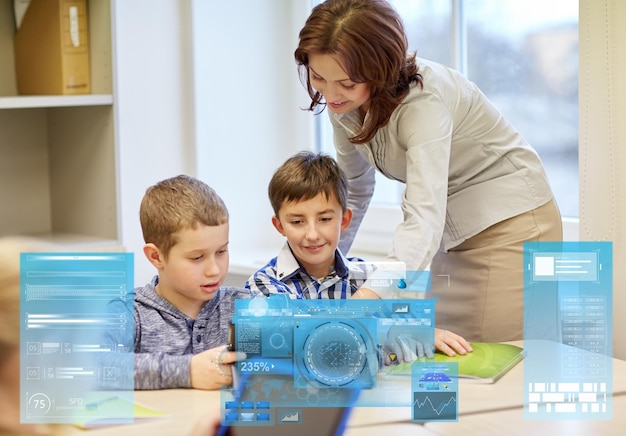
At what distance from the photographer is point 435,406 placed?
1201mm

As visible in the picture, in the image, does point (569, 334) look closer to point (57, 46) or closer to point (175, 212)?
point (175, 212)

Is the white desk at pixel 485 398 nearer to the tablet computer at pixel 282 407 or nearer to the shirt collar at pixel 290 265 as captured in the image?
the tablet computer at pixel 282 407

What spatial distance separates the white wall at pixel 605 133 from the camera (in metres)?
1.80

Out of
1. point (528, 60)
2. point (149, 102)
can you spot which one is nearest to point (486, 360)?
point (528, 60)

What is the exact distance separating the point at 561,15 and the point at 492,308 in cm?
77

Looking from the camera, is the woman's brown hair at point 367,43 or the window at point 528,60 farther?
the window at point 528,60

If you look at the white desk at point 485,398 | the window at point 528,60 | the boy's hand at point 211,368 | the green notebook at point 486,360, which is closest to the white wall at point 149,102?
the window at point 528,60

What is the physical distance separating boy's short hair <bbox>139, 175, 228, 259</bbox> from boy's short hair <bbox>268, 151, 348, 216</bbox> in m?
0.16

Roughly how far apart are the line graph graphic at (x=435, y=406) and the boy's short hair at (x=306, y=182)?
1.79 feet

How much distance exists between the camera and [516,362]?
1427mm

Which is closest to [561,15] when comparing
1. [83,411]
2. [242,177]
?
[242,177]

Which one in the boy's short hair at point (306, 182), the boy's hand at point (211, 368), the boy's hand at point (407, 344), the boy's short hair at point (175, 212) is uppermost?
the boy's short hair at point (306, 182)

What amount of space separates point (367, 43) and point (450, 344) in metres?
0.52

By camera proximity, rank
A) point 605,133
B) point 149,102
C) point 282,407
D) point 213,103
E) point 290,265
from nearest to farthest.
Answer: point 282,407 < point 290,265 < point 605,133 < point 149,102 < point 213,103
